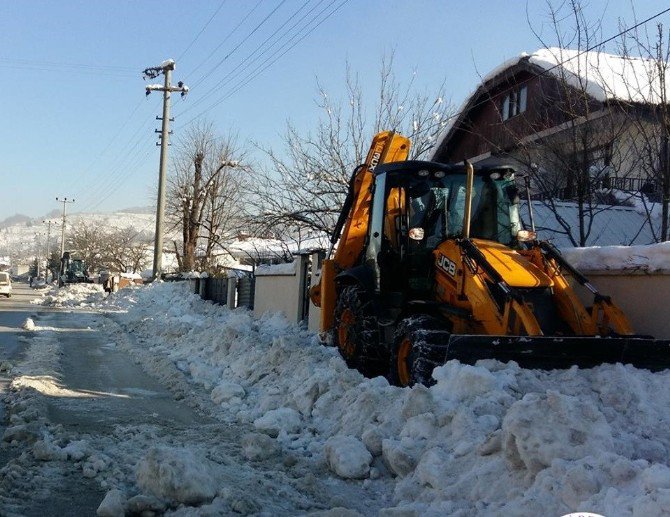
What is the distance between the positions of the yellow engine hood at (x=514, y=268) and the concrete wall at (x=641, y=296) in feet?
3.61

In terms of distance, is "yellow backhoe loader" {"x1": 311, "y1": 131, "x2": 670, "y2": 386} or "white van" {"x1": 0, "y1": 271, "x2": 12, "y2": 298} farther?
"white van" {"x1": 0, "y1": 271, "x2": 12, "y2": 298}

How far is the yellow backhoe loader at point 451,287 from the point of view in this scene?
6.40 meters

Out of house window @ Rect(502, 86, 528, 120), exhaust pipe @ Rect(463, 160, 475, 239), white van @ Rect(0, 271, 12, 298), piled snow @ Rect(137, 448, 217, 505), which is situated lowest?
piled snow @ Rect(137, 448, 217, 505)

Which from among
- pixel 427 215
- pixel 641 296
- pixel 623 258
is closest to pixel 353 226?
pixel 427 215

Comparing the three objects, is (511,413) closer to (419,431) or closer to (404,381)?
(419,431)

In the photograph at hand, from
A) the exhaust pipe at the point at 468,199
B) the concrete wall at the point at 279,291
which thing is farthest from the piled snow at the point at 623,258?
the concrete wall at the point at 279,291

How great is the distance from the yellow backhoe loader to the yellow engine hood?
14 mm

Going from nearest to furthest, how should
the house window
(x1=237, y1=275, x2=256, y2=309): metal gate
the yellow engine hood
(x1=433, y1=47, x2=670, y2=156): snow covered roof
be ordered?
the yellow engine hood
(x1=433, y1=47, x2=670, y2=156): snow covered roof
the house window
(x1=237, y1=275, x2=256, y2=309): metal gate

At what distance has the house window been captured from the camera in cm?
1888

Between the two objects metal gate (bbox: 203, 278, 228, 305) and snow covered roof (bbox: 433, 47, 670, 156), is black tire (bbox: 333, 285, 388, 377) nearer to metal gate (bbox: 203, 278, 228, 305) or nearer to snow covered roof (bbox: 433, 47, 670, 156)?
snow covered roof (bbox: 433, 47, 670, 156)

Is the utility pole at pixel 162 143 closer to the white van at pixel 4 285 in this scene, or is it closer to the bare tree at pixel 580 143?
the white van at pixel 4 285

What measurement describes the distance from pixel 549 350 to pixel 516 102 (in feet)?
41.5

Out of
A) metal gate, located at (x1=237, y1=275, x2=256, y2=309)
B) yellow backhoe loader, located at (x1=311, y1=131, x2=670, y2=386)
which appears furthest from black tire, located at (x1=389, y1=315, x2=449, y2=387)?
metal gate, located at (x1=237, y1=275, x2=256, y2=309)

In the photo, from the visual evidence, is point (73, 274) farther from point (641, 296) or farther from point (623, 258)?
point (641, 296)
